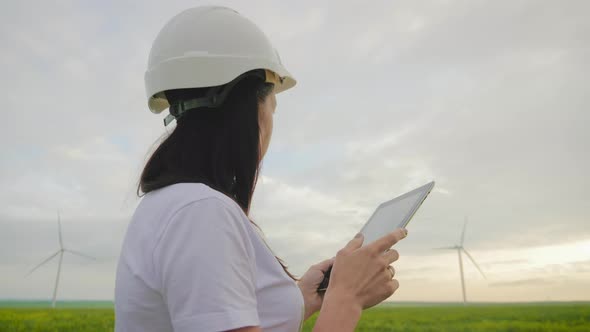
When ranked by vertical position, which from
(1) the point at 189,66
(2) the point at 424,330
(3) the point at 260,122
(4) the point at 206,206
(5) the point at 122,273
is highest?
(1) the point at 189,66

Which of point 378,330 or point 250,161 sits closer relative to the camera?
point 250,161

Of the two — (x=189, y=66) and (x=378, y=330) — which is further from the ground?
(x=189, y=66)

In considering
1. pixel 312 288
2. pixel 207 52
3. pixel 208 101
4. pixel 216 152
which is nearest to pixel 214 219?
pixel 216 152

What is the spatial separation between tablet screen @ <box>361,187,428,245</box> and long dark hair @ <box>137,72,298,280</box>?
0.79m

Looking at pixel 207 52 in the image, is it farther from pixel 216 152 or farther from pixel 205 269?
pixel 205 269

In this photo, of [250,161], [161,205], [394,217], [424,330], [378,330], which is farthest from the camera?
[424,330]

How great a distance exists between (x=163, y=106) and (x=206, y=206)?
52.9 inches

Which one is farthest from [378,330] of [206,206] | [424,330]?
[206,206]

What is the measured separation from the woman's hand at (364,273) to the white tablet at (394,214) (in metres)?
0.37

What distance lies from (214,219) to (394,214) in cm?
144

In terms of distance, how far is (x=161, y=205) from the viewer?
72.3 inches

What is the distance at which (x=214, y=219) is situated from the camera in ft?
5.48

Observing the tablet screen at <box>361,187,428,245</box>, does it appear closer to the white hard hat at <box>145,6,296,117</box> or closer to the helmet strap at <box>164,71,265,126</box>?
the white hard hat at <box>145,6,296,117</box>

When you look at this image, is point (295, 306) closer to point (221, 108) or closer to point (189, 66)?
point (221, 108)
